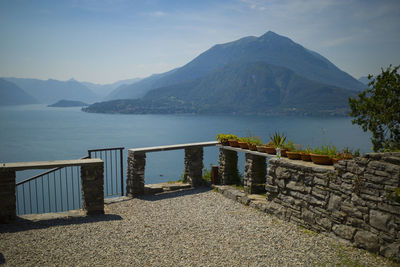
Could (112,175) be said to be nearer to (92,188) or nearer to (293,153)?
(92,188)

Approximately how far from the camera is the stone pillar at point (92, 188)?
24.0 ft

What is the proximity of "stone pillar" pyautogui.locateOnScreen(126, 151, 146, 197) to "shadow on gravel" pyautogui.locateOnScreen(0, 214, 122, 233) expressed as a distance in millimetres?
1783

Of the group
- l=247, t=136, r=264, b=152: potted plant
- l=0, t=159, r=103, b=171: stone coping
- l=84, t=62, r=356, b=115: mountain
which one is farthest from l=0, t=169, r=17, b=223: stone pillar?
l=84, t=62, r=356, b=115: mountain

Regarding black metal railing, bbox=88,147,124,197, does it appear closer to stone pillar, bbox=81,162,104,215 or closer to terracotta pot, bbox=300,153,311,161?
stone pillar, bbox=81,162,104,215

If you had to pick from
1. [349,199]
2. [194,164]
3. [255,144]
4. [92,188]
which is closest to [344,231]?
[349,199]

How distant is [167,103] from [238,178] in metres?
176

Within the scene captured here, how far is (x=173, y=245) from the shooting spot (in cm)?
564

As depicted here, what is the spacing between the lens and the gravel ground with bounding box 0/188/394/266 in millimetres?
4941

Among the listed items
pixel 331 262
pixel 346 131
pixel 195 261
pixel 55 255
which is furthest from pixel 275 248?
pixel 346 131

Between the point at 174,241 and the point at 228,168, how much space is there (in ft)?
14.4

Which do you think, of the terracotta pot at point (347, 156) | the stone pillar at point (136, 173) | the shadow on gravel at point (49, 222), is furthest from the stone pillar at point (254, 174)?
the shadow on gravel at point (49, 222)

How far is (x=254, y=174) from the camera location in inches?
331

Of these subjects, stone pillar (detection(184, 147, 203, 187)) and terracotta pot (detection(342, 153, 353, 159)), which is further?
stone pillar (detection(184, 147, 203, 187))

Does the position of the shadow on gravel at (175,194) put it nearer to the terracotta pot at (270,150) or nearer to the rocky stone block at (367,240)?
the terracotta pot at (270,150)
